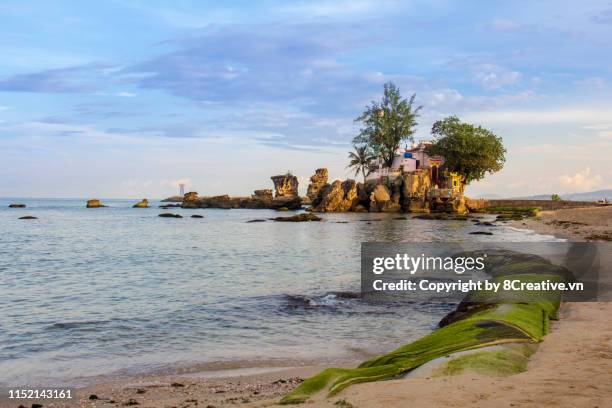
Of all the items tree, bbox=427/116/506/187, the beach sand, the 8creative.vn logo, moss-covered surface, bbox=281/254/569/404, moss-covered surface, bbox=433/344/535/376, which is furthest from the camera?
tree, bbox=427/116/506/187

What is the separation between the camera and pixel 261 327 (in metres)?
13.9

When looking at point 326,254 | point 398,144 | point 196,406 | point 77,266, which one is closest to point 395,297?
point 196,406

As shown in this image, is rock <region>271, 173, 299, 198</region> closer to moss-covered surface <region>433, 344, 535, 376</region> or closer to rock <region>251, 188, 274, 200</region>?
rock <region>251, 188, 274, 200</region>

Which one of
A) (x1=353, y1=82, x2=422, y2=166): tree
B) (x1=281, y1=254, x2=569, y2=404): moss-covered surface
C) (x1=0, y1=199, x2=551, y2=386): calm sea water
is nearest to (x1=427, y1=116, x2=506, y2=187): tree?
(x1=353, y1=82, x2=422, y2=166): tree

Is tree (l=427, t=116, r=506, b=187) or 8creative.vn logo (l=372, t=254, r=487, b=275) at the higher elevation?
tree (l=427, t=116, r=506, b=187)

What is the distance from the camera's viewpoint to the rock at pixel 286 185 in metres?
117

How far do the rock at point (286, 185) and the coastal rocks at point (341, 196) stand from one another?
29856 mm

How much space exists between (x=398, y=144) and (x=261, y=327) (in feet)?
267

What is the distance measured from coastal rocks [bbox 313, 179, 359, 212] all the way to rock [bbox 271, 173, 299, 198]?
29856 millimetres

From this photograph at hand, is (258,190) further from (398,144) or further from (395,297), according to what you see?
(395,297)

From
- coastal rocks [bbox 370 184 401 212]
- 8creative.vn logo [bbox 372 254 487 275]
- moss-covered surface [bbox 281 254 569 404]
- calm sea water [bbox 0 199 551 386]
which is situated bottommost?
calm sea water [bbox 0 199 551 386]

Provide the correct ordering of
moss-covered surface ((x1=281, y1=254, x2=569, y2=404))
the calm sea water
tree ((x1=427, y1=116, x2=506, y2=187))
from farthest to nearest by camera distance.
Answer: tree ((x1=427, y1=116, x2=506, y2=187)) < the calm sea water < moss-covered surface ((x1=281, y1=254, x2=569, y2=404))

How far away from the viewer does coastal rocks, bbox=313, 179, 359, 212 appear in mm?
86688

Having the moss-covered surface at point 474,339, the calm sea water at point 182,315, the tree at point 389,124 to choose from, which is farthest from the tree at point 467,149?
the moss-covered surface at point 474,339
